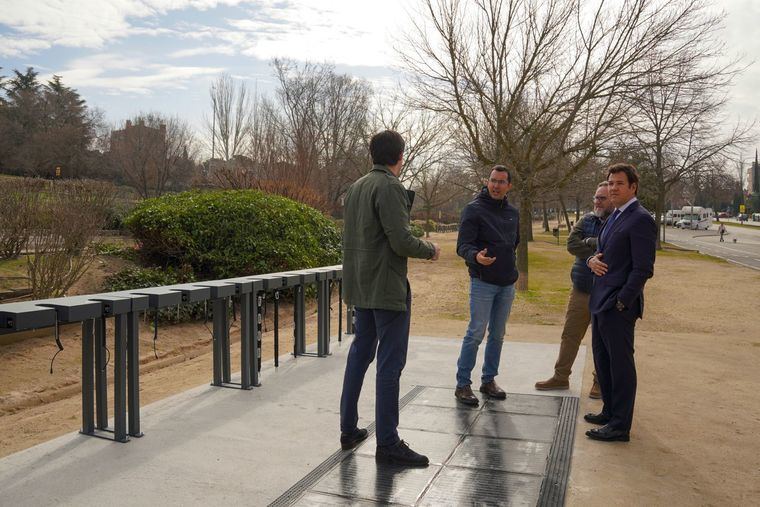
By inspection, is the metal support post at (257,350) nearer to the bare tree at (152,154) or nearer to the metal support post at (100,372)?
the metal support post at (100,372)

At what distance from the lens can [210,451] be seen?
4.08 m

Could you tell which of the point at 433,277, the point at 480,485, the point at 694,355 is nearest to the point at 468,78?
the point at 433,277

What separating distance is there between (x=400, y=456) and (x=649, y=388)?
10.4 feet

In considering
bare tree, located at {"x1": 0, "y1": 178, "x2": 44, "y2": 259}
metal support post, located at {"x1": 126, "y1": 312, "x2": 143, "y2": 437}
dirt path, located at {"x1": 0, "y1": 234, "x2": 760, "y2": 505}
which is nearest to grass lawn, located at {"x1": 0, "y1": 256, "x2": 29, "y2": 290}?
bare tree, located at {"x1": 0, "y1": 178, "x2": 44, "y2": 259}

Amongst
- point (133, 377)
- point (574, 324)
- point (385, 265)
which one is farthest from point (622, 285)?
point (133, 377)

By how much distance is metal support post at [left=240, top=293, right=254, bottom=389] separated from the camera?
5.62 metres

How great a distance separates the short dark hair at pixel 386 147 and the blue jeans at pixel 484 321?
1.62m

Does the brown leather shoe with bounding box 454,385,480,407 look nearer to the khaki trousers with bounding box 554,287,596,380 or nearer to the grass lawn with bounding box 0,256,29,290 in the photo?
the khaki trousers with bounding box 554,287,596,380

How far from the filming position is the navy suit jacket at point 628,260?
416 centimetres

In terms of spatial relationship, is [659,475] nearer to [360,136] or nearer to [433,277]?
[433,277]

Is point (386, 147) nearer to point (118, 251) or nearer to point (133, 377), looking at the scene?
point (133, 377)

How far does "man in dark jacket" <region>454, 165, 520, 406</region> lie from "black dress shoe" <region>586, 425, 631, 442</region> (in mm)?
1031

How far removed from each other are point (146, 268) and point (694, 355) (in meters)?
8.70

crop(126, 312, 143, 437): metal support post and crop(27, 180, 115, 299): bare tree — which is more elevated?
crop(27, 180, 115, 299): bare tree
